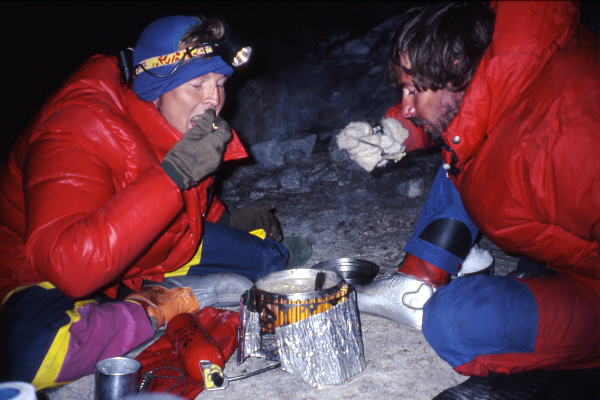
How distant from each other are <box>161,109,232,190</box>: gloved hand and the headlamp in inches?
12.9

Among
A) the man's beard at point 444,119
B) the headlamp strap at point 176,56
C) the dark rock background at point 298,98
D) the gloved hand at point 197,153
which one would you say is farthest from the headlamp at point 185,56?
the dark rock background at point 298,98

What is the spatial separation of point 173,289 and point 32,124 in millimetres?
1111

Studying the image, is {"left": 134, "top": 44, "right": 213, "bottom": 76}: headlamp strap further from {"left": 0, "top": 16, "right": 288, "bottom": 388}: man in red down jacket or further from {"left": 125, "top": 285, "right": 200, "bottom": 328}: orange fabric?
{"left": 125, "top": 285, "right": 200, "bottom": 328}: orange fabric

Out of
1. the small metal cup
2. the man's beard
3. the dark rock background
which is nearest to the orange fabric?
the small metal cup

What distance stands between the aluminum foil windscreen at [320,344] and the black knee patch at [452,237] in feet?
2.36

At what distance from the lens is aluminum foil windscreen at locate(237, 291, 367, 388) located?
66.0 inches

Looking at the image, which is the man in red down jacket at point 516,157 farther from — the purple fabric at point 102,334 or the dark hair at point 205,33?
the purple fabric at point 102,334

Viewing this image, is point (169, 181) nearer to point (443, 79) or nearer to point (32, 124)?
point (32, 124)

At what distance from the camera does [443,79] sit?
179 cm

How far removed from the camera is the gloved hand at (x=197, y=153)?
1.81 m

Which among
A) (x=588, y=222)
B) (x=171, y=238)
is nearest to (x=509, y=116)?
(x=588, y=222)

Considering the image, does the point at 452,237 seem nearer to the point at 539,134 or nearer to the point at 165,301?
the point at 539,134

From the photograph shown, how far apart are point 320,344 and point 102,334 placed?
3.30 ft

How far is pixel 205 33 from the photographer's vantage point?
6.93ft
